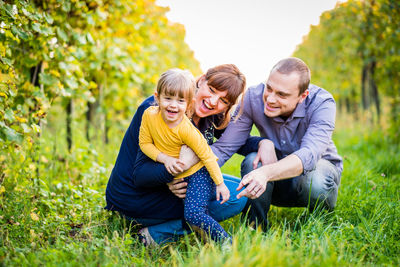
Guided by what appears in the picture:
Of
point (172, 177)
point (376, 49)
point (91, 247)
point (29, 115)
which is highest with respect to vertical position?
point (376, 49)

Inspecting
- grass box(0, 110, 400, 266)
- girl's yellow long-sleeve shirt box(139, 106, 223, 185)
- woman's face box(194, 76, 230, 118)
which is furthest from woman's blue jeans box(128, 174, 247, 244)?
woman's face box(194, 76, 230, 118)

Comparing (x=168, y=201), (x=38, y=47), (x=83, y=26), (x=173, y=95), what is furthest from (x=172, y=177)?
(x=83, y=26)

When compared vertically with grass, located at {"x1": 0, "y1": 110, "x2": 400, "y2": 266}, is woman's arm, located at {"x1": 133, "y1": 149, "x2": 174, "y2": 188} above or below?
above

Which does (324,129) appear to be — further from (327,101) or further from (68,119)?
(68,119)

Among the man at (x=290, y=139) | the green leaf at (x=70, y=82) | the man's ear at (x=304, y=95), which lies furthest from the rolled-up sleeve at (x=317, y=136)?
the green leaf at (x=70, y=82)

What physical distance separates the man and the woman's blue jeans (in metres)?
0.15

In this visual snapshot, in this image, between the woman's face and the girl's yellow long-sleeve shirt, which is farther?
the woman's face

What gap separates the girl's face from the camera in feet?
7.48

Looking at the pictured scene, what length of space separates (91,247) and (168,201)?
744mm

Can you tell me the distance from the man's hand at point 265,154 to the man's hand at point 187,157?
0.62 metres

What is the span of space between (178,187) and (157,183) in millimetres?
151

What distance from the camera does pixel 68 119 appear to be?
15.0 ft

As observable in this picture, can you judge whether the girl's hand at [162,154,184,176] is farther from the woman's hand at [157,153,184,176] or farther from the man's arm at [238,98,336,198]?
the man's arm at [238,98,336,198]

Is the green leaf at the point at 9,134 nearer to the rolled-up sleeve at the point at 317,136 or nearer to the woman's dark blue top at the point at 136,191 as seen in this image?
the woman's dark blue top at the point at 136,191
